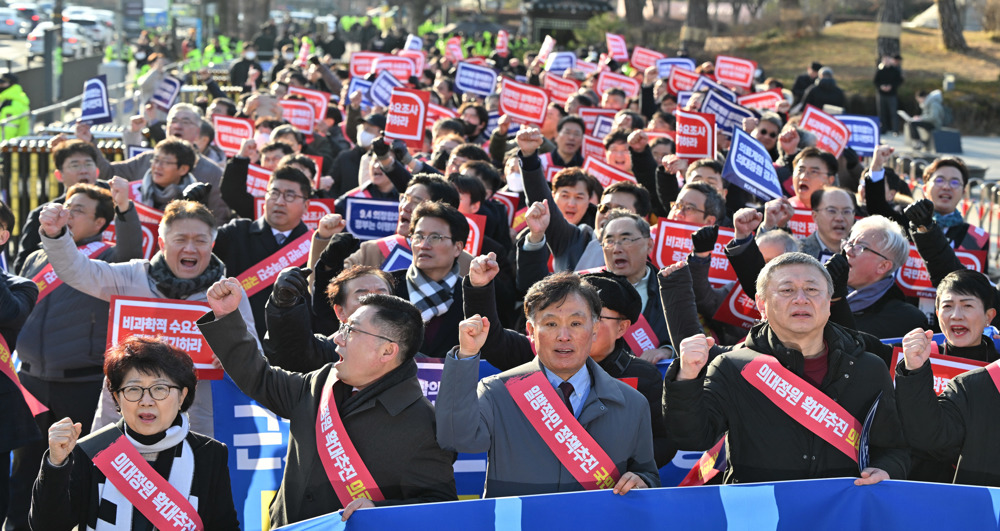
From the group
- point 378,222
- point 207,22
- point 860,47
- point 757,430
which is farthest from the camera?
point 207,22

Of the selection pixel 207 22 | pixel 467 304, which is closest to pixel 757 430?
pixel 467 304

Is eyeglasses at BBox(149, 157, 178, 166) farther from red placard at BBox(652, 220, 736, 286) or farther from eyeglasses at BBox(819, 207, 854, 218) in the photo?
eyeglasses at BBox(819, 207, 854, 218)

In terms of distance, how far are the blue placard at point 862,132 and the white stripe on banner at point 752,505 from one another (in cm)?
895

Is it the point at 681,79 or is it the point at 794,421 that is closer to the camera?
the point at 794,421

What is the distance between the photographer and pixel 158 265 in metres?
5.91

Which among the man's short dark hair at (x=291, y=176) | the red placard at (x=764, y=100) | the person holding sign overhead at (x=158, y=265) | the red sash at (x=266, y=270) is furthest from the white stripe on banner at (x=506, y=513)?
the red placard at (x=764, y=100)

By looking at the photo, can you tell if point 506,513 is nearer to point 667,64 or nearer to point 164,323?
point 164,323

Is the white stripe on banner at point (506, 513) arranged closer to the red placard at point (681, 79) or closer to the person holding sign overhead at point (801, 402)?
the person holding sign overhead at point (801, 402)

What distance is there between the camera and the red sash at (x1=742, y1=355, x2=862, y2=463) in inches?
171

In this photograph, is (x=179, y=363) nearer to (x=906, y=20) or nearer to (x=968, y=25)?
(x=906, y=20)

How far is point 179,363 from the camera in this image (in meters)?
4.54

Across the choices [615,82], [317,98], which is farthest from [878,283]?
[615,82]

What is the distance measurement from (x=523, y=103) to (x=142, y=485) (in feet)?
30.4

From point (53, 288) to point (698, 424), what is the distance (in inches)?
142
